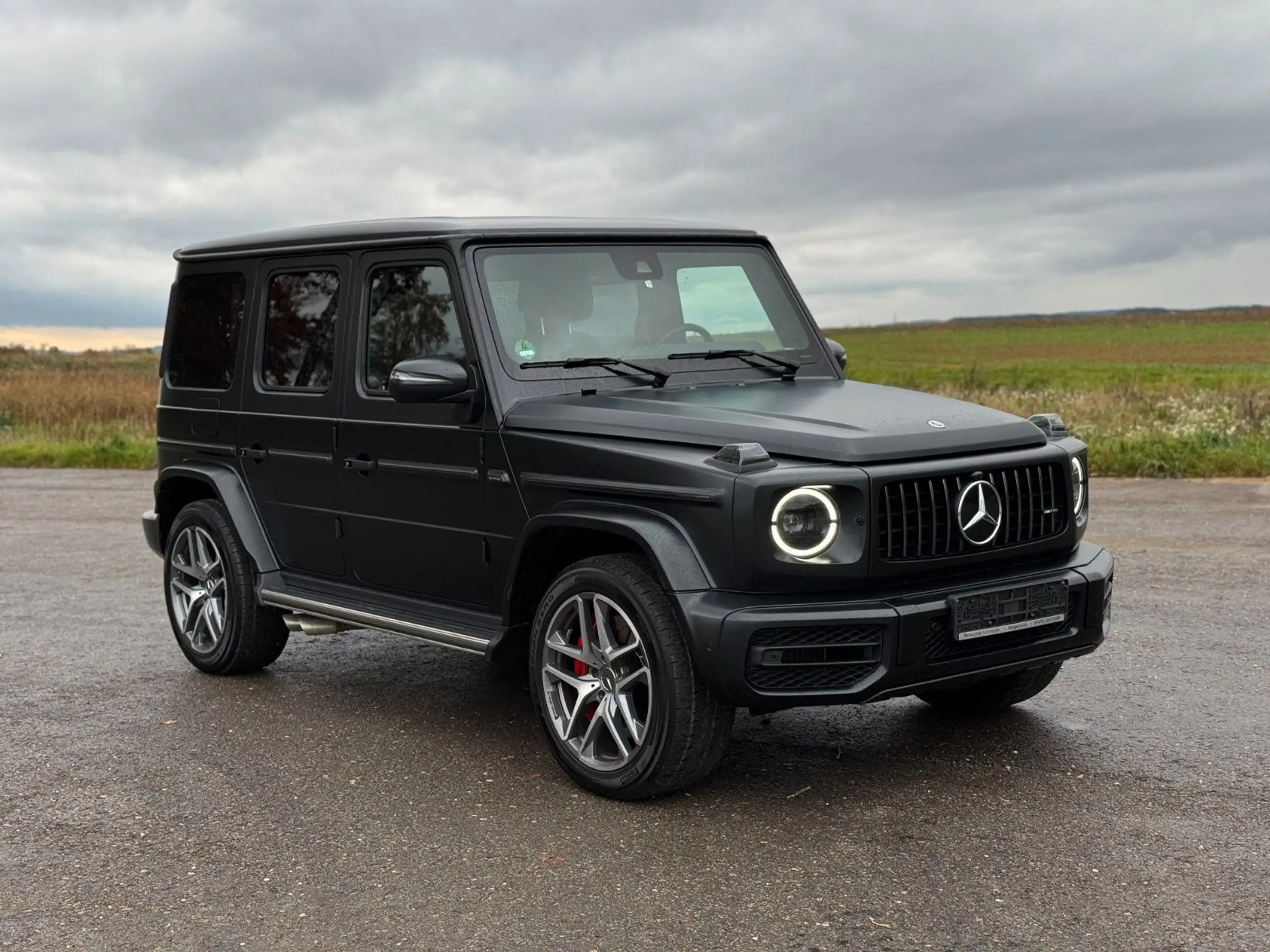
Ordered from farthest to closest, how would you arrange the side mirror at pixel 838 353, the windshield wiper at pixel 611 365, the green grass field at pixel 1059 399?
the green grass field at pixel 1059 399 < the side mirror at pixel 838 353 < the windshield wiper at pixel 611 365

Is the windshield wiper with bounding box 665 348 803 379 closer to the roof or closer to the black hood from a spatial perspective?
the black hood

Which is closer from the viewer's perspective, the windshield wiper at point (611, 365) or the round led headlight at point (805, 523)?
the round led headlight at point (805, 523)

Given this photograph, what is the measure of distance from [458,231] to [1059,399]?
18.5m

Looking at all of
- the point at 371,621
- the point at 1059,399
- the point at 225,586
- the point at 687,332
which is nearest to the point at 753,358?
the point at 687,332

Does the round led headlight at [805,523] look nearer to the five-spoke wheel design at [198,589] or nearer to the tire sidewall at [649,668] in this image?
the tire sidewall at [649,668]

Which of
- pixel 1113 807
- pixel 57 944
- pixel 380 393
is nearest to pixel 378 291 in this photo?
pixel 380 393

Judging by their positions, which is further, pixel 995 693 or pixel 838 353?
pixel 838 353

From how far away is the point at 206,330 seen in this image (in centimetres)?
716

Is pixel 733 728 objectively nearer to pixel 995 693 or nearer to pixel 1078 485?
pixel 995 693

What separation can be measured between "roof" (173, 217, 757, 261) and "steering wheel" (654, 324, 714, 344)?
0.42 m

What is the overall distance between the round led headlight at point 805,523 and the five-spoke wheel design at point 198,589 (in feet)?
10.7

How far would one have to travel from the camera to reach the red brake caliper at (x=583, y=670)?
4.96 metres

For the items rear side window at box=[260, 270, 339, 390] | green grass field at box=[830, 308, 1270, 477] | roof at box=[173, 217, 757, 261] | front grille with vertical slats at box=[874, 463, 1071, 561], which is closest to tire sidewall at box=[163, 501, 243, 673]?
rear side window at box=[260, 270, 339, 390]

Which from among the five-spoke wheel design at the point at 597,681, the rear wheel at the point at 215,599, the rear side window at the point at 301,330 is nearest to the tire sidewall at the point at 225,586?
the rear wheel at the point at 215,599
